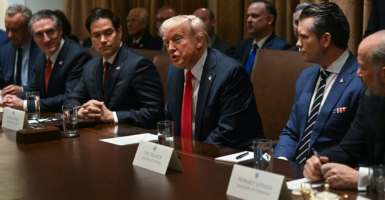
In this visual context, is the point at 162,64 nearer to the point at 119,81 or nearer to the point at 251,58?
the point at 119,81

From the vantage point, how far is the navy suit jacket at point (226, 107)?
8.60 feet

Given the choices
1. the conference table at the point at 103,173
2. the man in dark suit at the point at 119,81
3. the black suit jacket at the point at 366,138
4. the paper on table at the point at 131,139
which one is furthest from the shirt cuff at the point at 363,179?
the man in dark suit at the point at 119,81

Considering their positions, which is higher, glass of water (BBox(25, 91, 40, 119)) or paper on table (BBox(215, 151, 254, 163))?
glass of water (BBox(25, 91, 40, 119))

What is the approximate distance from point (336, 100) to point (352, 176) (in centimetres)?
83

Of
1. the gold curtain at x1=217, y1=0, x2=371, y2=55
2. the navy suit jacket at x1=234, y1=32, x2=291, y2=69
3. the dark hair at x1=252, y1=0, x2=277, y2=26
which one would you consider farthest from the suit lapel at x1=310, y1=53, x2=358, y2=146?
the dark hair at x1=252, y1=0, x2=277, y2=26

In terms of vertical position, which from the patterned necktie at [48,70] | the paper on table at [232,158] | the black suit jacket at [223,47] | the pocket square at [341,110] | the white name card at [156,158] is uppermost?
the black suit jacket at [223,47]

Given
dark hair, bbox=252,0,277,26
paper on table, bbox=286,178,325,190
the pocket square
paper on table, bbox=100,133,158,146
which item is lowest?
paper on table, bbox=100,133,158,146

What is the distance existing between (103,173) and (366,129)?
1096 millimetres

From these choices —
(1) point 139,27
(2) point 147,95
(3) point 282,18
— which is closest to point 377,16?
(2) point 147,95

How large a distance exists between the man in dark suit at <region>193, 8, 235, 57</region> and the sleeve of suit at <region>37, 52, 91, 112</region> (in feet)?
5.48

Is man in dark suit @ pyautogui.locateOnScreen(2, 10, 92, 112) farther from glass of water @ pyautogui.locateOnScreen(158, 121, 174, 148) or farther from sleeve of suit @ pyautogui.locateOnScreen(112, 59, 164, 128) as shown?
glass of water @ pyautogui.locateOnScreen(158, 121, 174, 148)

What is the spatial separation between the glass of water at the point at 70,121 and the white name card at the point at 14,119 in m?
0.28

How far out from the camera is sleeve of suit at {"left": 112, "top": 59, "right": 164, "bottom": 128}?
309 cm

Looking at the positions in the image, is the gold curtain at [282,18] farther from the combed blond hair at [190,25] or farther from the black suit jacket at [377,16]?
the combed blond hair at [190,25]
